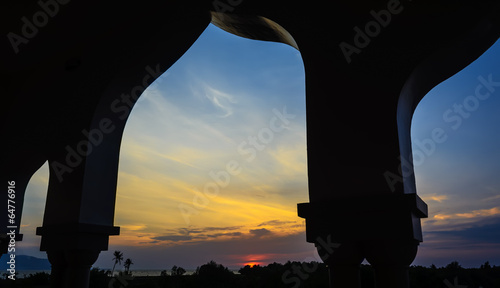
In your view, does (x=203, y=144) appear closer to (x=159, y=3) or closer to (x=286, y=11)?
(x=159, y=3)

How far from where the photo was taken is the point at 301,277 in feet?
7.65

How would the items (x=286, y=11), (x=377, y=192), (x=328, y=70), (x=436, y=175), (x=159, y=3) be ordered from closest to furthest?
(x=377, y=192) < (x=328, y=70) < (x=286, y=11) < (x=159, y=3) < (x=436, y=175)

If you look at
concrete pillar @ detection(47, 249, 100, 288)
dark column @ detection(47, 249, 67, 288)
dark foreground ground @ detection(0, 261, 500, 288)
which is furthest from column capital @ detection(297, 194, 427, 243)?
dark column @ detection(47, 249, 67, 288)

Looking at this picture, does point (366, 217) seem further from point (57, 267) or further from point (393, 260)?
point (57, 267)

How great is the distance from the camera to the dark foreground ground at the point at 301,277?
97.0 inches

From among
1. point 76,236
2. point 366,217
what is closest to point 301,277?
point 366,217

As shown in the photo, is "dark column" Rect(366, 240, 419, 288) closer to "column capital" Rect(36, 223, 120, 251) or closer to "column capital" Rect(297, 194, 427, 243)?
"column capital" Rect(297, 194, 427, 243)

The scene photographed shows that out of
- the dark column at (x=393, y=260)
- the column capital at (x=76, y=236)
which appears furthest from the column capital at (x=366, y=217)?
the column capital at (x=76, y=236)

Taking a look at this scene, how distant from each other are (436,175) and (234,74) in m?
3.78

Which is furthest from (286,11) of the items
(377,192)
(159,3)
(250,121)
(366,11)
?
(250,121)

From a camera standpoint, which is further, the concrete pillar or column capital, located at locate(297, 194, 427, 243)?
the concrete pillar

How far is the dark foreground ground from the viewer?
246 cm

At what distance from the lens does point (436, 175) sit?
4.32 meters

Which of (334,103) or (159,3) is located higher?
(159,3)
